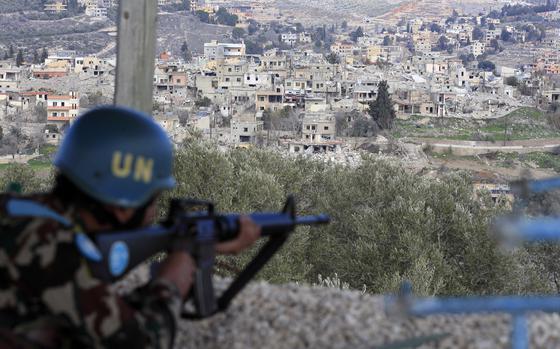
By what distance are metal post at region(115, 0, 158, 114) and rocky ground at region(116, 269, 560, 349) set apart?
1067 millimetres

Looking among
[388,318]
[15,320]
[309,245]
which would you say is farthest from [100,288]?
[309,245]

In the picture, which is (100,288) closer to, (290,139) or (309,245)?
(309,245)

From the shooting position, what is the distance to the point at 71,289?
6.28 feet

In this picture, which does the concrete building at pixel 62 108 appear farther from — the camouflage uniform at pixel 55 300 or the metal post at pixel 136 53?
the camouflage uniform at pixel 55 300

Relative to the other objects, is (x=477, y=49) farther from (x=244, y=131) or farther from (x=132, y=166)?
(x=132, y=166)

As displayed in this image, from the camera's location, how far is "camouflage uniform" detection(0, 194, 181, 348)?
75.4 inches

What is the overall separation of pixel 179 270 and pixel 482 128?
66863 mm

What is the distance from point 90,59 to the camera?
87.4 metres

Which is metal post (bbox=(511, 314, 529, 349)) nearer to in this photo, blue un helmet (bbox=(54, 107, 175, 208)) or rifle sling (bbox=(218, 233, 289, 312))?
rifle sling (bbox=(218, 233, 289, 312))

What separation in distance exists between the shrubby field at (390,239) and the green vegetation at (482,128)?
4599cm

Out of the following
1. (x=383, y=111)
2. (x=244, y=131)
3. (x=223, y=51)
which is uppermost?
(x=223, y=51)

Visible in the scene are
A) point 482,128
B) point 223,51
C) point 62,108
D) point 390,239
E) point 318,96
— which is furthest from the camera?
point 223,51

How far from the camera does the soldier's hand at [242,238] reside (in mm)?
2404

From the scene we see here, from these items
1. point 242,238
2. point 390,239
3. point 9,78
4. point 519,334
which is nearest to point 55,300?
point 242,238
